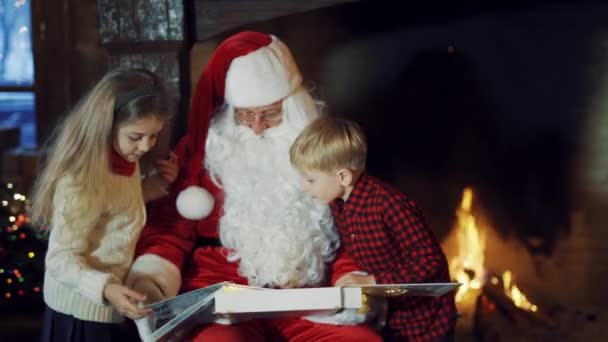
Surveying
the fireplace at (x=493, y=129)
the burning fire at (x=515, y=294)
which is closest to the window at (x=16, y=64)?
the fireplace at (x=493, y=129)

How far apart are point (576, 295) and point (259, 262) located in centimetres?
130

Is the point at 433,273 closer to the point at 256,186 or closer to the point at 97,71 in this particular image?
the point at 256,186

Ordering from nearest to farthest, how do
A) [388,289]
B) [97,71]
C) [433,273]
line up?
[388,289] → [433,273] → [97,71]

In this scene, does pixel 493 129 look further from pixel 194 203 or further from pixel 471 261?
pixel 194 203

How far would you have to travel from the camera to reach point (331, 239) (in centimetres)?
212

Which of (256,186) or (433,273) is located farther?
(256,186)

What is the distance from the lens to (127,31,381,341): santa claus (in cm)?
205

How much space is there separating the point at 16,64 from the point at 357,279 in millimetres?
1548

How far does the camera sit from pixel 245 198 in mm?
2123

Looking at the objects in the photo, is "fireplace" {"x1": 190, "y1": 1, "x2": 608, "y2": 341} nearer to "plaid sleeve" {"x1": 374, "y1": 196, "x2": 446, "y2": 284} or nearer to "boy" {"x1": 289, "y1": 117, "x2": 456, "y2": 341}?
"boy" {"x1": 289, "y1": 117, "x2": 456, "y2": 341}

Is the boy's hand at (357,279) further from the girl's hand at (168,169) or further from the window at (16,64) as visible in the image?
the window at (16,64)

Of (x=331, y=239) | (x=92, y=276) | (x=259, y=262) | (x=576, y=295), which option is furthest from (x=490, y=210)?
(x=92, y=276)

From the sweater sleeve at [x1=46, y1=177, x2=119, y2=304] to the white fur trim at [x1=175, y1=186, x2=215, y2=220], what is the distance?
308 millimetres

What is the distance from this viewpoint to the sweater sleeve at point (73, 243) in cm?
180
